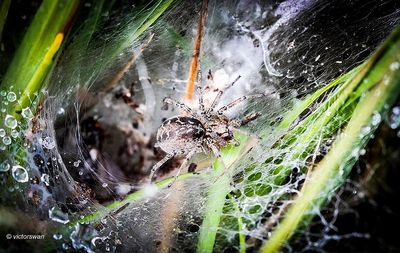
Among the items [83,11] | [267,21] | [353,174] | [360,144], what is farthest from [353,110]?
[83,11]

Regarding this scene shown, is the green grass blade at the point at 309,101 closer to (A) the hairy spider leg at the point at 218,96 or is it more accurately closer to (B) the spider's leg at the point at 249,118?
(B) the spider's leg at the point at 249,118

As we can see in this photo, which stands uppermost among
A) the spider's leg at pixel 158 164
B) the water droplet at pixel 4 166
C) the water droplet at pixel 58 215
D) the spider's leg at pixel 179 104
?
the spider's leg at pixel 179 104

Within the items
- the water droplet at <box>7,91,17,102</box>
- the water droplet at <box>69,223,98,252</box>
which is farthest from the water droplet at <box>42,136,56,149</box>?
the water droplet at <box>69,223,98,252</box>

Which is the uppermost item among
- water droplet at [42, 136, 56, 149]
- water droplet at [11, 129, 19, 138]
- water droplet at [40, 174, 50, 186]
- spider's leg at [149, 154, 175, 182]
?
water droplet at [11, 129, 19, 138]

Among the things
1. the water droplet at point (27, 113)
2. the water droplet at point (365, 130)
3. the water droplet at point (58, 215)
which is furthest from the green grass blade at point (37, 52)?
the water droplet at point (365, 130)

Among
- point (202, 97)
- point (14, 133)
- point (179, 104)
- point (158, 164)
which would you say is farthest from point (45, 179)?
point (202, 97)

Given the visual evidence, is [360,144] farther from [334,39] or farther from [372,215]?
[334,39]

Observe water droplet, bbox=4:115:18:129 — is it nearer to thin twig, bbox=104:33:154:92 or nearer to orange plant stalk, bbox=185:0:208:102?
thin twig, bbox=104:33:154:92
